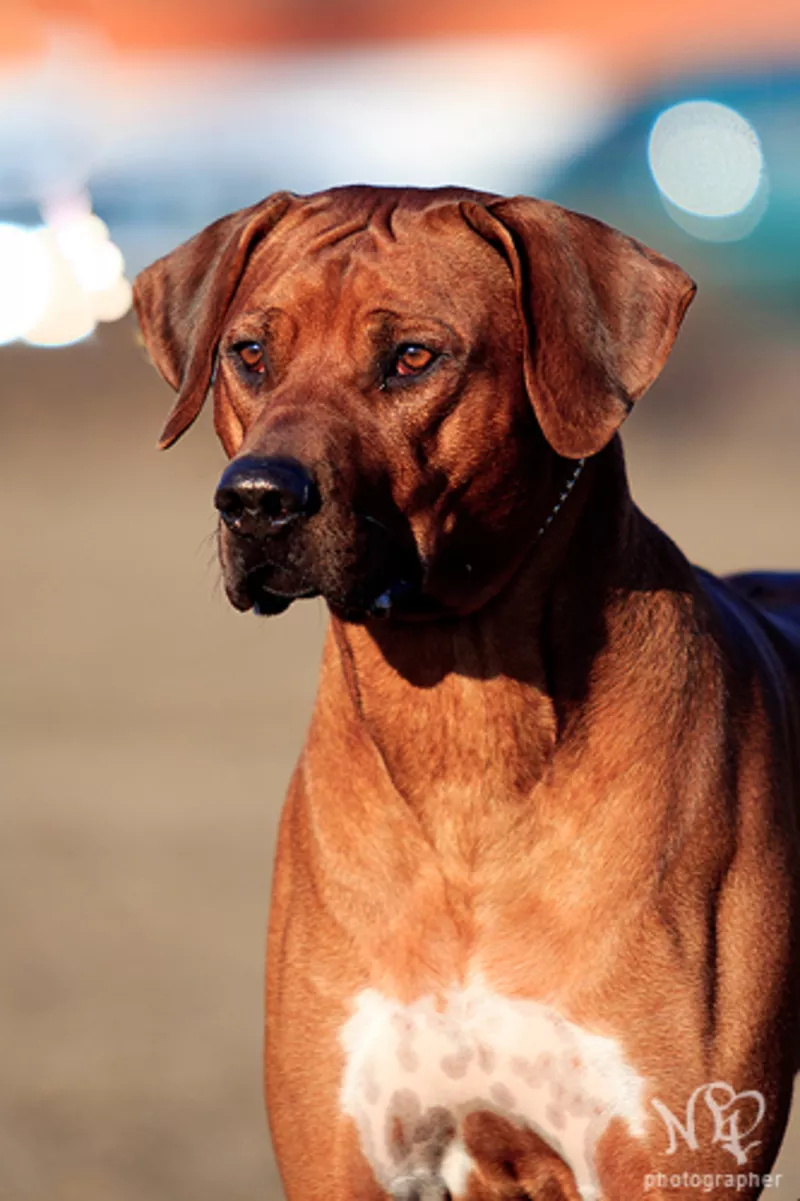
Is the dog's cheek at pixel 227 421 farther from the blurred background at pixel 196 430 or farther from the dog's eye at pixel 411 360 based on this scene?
the blurred background at pixel 196 430

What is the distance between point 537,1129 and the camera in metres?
3.35

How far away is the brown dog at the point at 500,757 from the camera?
3219 mm

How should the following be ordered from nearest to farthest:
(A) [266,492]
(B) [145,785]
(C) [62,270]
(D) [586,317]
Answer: (A) [266,492] → (D) [586,317] → (B) [145,785] → (C) [62,270]

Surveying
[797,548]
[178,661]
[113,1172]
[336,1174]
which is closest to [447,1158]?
[336,1174]

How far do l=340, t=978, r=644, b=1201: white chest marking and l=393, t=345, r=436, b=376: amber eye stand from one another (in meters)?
1.04

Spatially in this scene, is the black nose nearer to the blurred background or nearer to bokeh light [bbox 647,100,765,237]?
the blurred background

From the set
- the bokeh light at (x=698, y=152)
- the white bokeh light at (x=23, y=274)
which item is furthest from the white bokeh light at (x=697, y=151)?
the white bokeh light at (x=23, y=274)

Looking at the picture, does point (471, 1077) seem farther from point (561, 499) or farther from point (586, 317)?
point (586, 317)

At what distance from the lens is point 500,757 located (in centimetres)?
342

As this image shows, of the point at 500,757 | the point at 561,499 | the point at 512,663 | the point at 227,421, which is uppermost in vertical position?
the point at 227,421

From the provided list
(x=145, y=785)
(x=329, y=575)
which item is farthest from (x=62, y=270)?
(x=329, y=575)

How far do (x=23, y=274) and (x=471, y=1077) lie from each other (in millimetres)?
13108

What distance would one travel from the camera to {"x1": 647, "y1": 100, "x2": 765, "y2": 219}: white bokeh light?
23.3 metres

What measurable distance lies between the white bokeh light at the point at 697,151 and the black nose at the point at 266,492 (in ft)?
67.6
